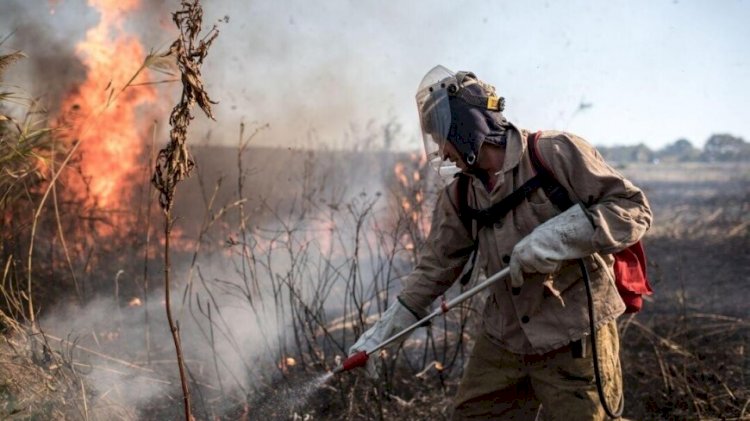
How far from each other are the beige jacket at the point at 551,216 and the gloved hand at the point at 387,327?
455mm

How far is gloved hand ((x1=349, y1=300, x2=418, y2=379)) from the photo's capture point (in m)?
2.89

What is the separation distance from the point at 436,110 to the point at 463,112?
0.15 metres

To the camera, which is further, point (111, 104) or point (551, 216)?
point (111, 104)

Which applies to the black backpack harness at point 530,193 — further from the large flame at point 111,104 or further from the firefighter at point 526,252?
the large flame at point 111,104

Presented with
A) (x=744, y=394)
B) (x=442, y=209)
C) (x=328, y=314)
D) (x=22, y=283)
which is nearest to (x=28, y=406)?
(x=442, y=209)

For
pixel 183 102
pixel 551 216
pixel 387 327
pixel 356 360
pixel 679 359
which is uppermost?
pixel 183 102

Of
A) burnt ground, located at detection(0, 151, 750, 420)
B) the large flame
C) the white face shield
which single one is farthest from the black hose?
the large flame

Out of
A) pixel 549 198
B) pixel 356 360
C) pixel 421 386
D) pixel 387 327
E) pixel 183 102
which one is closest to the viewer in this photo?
pixel 183 102

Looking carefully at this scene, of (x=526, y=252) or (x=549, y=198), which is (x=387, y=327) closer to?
(x=526, y=252)

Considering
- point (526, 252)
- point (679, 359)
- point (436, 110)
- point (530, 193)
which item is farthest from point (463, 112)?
point (679, 359)

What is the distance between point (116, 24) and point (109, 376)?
4544mm

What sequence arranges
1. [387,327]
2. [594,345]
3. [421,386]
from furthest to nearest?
[421,386], [387,327], [594,345]

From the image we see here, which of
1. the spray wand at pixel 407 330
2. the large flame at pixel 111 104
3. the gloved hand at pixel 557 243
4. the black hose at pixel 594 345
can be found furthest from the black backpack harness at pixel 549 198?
the large flame at pixel 111 104

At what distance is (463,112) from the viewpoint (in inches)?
102
